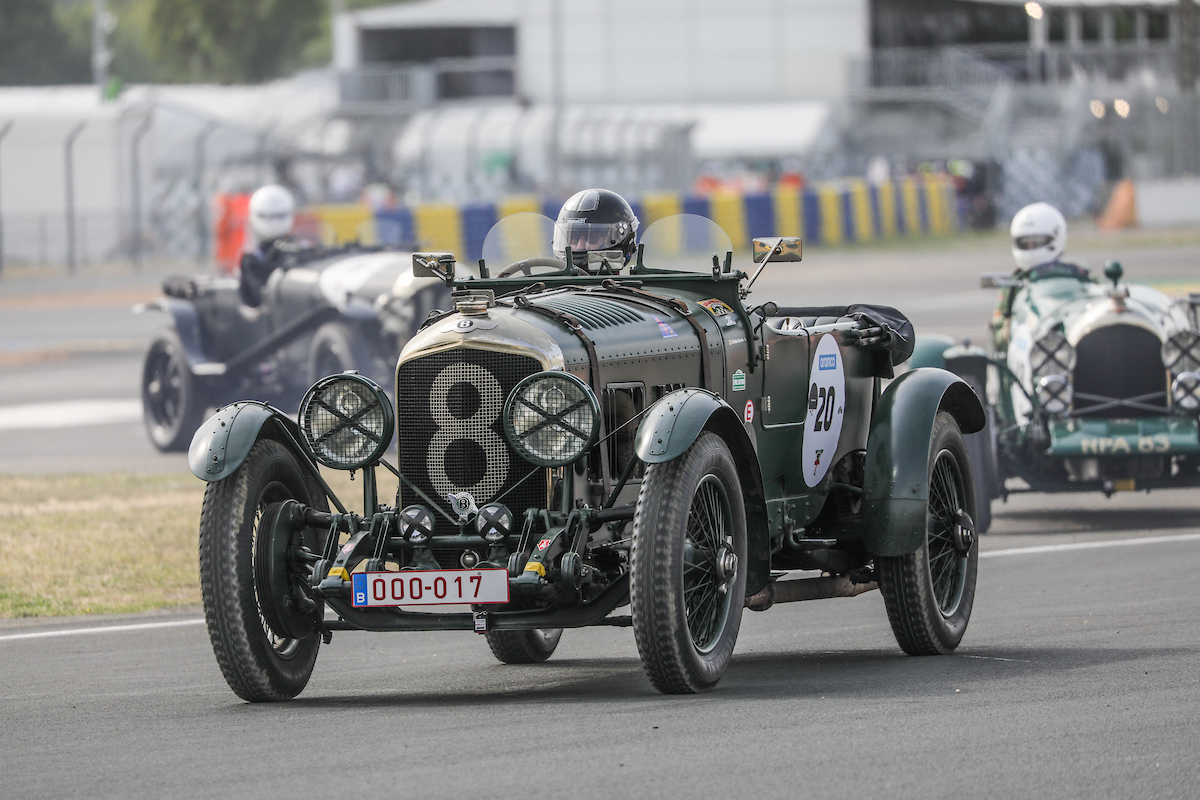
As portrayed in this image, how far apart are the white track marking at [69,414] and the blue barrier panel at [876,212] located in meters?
24.7

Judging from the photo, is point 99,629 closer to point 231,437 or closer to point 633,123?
point 231,437

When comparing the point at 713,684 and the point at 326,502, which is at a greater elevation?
the point at 326,502

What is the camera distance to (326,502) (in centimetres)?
725

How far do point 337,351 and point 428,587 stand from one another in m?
9.92

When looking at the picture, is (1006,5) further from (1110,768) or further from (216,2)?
(1110,768)

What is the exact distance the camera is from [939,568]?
26.7 ft

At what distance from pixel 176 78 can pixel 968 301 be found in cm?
7464

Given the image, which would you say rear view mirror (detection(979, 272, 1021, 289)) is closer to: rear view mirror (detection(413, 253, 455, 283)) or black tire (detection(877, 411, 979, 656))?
black tire (detection(877, 411, 979, 656))

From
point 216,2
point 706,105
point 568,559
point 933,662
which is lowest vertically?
point 933,662

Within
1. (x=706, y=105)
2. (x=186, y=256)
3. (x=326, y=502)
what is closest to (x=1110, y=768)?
(x=326, y=502)

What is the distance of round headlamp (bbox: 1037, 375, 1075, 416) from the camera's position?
41.3ft

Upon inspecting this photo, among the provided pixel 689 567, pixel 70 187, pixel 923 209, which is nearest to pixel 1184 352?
pixel 689 567

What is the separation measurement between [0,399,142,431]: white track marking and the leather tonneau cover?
1166 cm

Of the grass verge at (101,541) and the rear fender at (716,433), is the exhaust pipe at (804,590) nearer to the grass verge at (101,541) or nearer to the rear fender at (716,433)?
the rear fender at (716,433)
